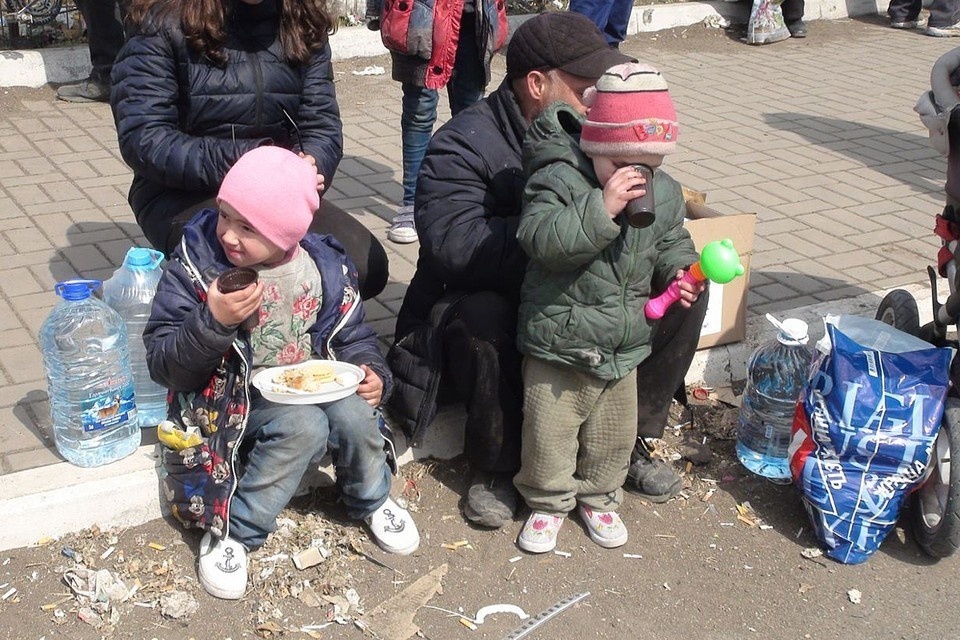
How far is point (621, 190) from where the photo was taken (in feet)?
8.88

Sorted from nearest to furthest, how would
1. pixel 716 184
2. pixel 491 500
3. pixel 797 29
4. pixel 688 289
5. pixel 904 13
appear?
pixel 688 289 < pixel 491 500 < pixel 716 184 < pixel 797 29 < pixel 904 13

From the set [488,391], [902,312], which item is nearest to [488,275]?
[488,391]

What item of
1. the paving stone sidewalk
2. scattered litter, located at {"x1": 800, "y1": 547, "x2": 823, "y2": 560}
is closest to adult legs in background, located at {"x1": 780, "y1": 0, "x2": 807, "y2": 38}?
the paving stone sidewalk

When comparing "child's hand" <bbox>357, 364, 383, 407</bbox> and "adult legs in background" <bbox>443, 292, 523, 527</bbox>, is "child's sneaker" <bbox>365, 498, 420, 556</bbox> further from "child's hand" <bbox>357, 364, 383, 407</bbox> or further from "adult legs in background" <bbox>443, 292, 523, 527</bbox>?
"child's hand" <bbox>357, 364, 383, 407</bbox>

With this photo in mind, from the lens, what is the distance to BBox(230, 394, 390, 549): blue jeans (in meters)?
2.85

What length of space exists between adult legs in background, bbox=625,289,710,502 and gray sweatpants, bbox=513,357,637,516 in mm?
182

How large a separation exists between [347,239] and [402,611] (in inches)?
53.5

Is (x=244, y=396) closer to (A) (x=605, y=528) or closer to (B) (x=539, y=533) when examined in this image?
(B) (x=539, y=533)

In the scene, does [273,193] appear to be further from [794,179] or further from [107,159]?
[794,179]

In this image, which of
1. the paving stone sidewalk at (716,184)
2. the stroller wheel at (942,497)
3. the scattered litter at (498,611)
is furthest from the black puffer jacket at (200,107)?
the stroller wheel at (942,497)

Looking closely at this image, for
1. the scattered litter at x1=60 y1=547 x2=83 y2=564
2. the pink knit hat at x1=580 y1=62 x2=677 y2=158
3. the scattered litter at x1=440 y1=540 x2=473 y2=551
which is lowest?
the scattered litter at x1=440 y1=540 x2=473 y2=551

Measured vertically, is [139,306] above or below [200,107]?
below

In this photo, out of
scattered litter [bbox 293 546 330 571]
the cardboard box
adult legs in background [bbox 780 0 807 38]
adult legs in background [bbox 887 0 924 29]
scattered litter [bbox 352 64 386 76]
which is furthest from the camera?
adult legs in background [bbox 887 0 924 29]

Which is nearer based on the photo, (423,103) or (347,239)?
(347,239)
